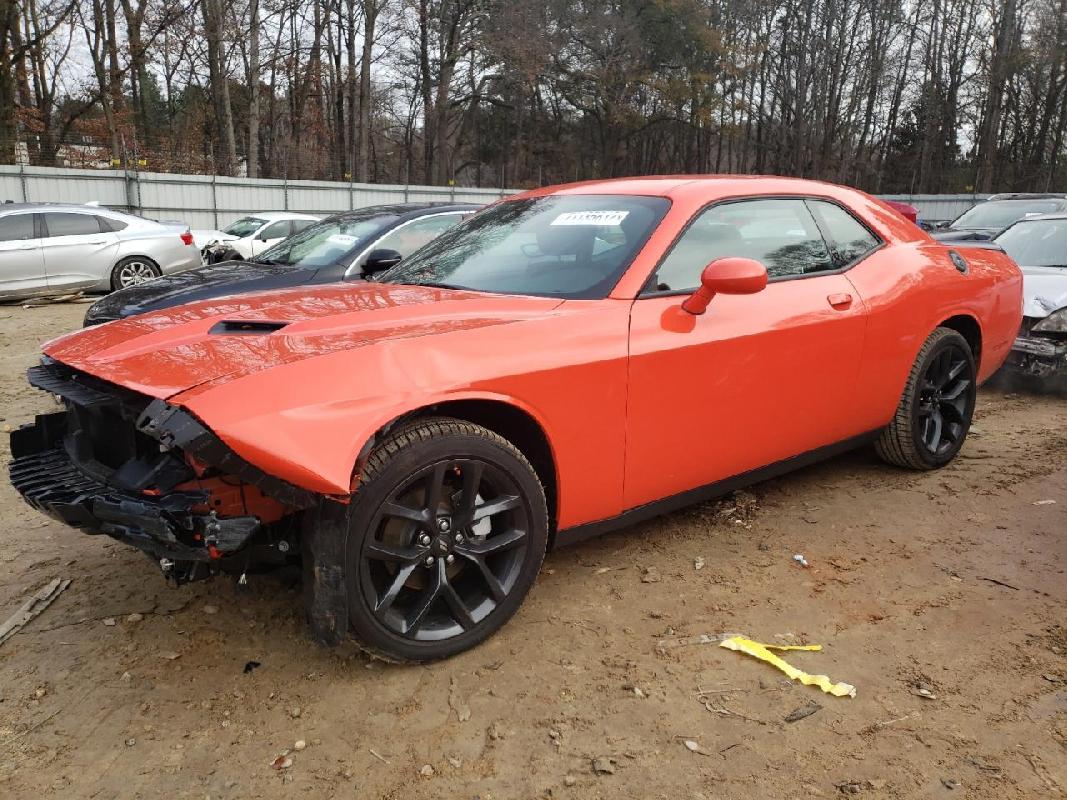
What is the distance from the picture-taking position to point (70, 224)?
11.6m

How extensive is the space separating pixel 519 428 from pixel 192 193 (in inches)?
826

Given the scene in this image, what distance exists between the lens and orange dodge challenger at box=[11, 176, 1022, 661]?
2.24 m

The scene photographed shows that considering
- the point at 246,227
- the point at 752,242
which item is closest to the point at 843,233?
the point at 752,242

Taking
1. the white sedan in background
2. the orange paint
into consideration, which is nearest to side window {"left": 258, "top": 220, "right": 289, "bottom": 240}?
the white sedan in background

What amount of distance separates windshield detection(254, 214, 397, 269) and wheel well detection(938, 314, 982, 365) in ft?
14.5

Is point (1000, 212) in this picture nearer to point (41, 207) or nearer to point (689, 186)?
point (689, 186)

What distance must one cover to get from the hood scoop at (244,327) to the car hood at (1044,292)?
574cm

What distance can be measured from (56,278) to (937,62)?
140 feet

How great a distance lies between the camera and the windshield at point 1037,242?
283 inches

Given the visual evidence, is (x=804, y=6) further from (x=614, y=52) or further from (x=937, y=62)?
(x=614, y=52)

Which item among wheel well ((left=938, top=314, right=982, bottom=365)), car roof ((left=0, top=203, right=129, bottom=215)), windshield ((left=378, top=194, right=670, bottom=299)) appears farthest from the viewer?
car roof ((left=0, top=203, right=129, bottom=215))

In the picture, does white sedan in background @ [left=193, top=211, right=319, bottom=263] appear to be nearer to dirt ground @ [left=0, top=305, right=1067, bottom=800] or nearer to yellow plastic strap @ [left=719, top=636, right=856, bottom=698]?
dirt ground @ [left=0, top=305, right=1067, bottom=800]

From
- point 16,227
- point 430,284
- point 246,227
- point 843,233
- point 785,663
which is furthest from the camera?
point 246,227

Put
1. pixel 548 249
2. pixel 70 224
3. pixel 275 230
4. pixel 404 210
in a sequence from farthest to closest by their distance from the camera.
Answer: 1. pixel 275 230
2. pixel 70 224
3. pixel 404 210
4. pixel 548 249
